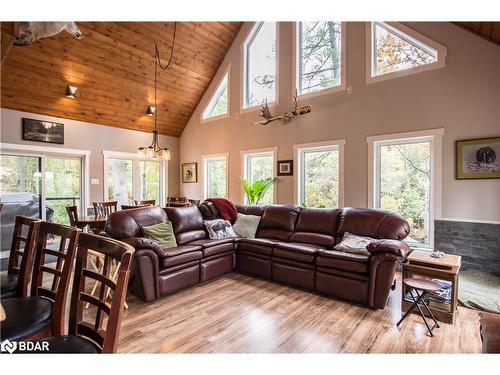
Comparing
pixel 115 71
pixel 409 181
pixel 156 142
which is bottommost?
pixel 409 181

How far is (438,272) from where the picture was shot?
2566mm

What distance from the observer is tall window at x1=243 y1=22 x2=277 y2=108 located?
5.94 meters

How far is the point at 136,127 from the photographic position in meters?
6.66

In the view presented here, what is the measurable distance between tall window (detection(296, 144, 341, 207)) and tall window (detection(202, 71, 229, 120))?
257cm

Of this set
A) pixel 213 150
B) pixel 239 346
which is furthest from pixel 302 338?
pixel 213 150

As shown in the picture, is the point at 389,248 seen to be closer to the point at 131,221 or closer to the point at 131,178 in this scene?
the point at 131,221

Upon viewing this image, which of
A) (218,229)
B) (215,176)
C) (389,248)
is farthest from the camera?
(215,176)

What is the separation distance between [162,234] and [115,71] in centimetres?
376

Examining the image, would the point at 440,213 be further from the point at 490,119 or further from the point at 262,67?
the point at 262,67

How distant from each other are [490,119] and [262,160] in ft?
12.9

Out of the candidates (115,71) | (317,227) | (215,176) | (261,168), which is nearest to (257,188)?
(261,168)

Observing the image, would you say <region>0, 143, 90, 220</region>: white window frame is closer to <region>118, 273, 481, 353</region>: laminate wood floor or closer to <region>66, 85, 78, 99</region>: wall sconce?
<region>66, 85, 78, 99</region>: wall sconce

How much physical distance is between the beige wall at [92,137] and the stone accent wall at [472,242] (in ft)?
21.7

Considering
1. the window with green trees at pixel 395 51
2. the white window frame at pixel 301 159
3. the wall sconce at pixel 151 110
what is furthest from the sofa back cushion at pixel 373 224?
the wall sconce at pixel 151 110
